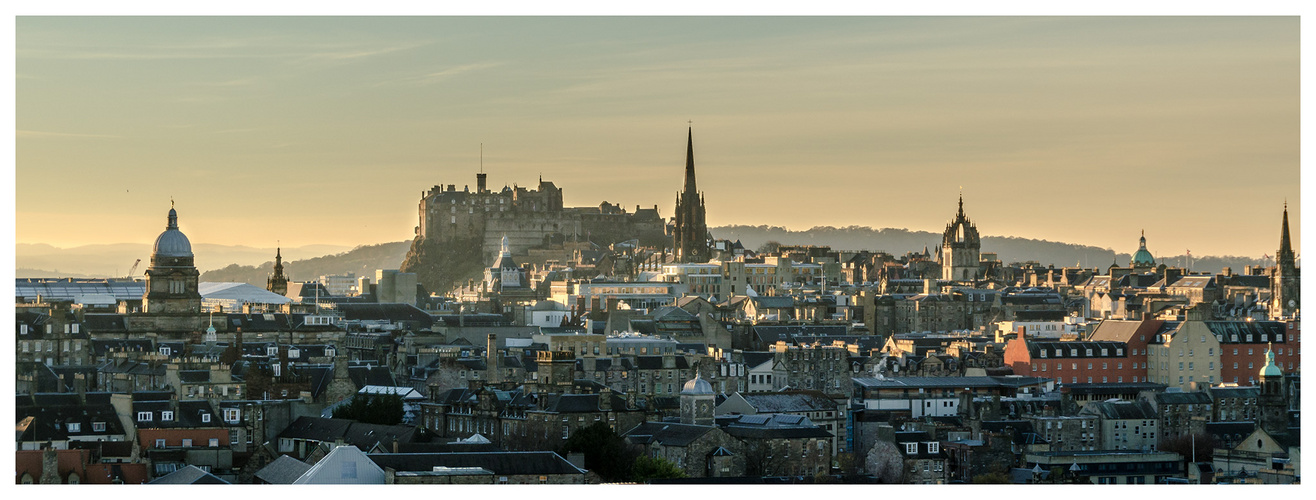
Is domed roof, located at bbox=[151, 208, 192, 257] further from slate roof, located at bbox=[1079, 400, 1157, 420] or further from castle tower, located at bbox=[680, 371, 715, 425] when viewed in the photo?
slate roof, located at bbox=[1079, 400, 1157, 420]

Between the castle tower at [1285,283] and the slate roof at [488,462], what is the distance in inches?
2076


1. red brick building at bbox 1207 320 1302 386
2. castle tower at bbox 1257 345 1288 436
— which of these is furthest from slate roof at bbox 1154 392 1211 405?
red brick building at bbox 1207 320 1302 386

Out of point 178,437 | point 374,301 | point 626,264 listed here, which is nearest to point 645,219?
point 626,264

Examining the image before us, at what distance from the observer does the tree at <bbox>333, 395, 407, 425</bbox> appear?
210 ft

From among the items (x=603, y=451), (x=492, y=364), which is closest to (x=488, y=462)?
(x=603, y=451)

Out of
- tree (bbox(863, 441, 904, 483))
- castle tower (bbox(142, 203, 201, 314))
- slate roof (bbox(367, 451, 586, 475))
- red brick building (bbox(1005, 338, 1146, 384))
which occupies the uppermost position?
castle tower (bbox(142, 203, 201, 314))

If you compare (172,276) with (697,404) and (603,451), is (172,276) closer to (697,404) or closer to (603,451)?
(697,404)

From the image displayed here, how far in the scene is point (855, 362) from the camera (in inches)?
3132

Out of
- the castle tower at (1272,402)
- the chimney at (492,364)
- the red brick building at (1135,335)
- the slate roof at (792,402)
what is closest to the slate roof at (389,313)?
the chimney at (492,364)

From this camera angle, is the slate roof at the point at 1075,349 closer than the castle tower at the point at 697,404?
No

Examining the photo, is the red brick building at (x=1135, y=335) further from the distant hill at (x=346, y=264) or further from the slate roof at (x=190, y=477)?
the distant hill at (x=346, y=264)

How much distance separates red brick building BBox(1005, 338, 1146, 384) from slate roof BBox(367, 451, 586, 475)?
30.0 m

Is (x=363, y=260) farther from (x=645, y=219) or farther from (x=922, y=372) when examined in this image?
(x=922, y=372)

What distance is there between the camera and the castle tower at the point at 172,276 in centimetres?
8762
